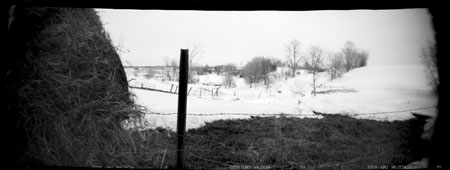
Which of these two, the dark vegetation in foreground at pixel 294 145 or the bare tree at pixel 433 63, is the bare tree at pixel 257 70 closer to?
the dark vegetation in foreground at pixel 294 145

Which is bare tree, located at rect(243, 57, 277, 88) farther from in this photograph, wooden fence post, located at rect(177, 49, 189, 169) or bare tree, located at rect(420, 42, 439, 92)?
wooden fence post, located at rect(177, 49, 189, 169)

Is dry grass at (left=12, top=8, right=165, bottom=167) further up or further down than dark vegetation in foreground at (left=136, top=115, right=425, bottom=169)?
further up

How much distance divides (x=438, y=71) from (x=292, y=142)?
333 cm

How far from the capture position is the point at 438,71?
1997 millimetres

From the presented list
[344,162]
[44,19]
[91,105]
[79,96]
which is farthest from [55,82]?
[344,162]

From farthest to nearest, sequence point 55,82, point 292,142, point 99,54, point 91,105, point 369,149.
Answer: point 292,142 < point 369,149 < point 99,54 < point 91,105 < point 55,82

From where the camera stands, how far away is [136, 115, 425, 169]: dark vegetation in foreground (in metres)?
3.79

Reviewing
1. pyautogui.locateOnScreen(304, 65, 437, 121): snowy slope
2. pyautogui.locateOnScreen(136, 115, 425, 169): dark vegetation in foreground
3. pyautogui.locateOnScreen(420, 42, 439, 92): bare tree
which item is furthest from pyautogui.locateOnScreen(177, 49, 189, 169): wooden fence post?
pyautogui.locateOnScreen(304, 65, 437, 121): snowy slope

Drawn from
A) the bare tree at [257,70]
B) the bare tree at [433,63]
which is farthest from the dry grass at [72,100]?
the bare tree at [257,70]

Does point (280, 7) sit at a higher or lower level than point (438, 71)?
higher

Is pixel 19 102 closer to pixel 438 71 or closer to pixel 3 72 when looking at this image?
pixel 3 72

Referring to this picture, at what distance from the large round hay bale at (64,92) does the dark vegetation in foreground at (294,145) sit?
2.53 ft

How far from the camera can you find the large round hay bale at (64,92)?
2900 millimetres

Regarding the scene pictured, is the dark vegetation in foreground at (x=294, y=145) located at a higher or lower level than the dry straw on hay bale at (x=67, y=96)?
lower
